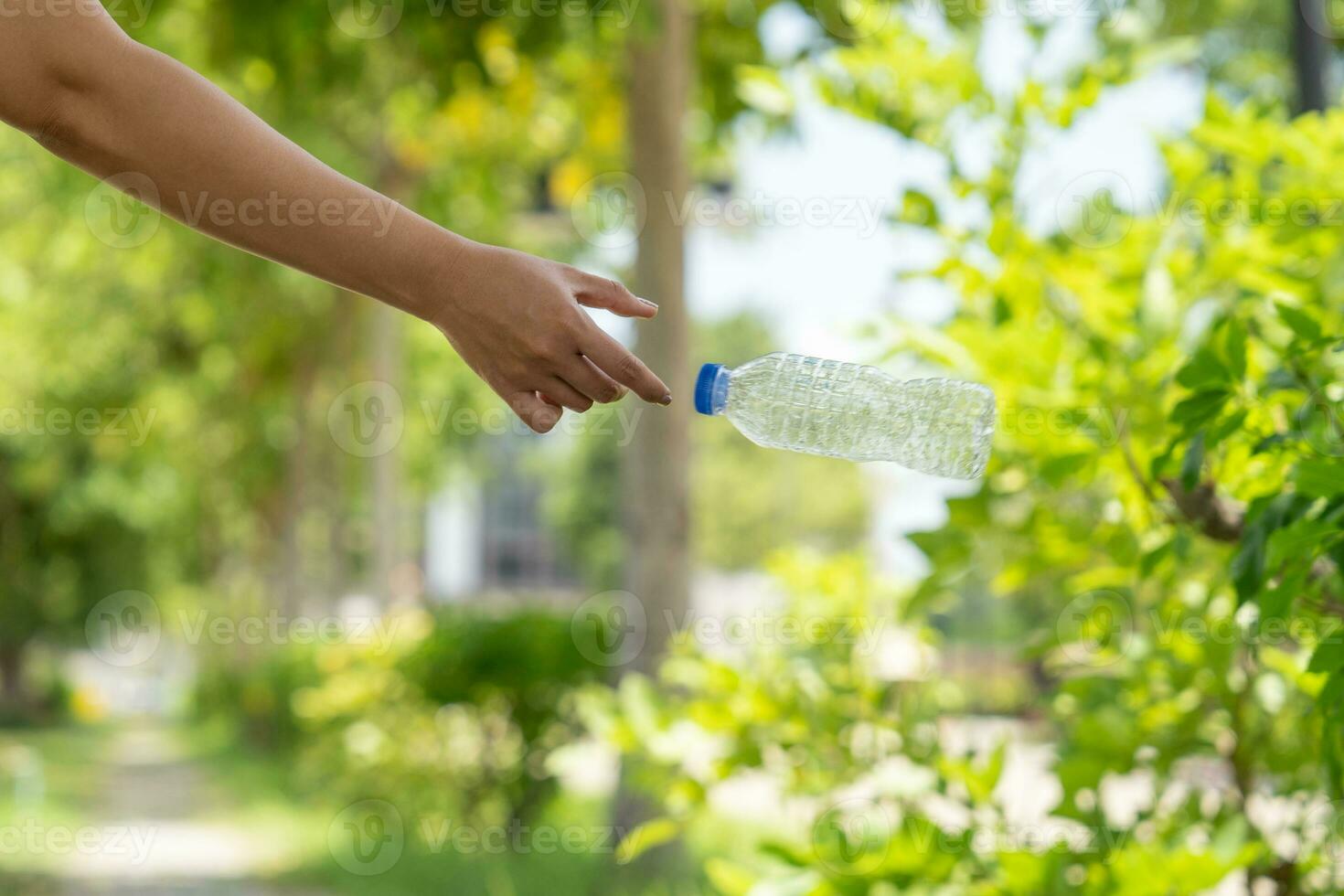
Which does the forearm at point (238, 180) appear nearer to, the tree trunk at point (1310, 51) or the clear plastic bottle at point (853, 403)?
the clear plastic bottle at point (853, 403)

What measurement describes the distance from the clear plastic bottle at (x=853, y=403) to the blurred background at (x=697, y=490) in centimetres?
9

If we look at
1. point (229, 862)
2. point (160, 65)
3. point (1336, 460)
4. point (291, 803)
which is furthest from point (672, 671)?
point (291, 803)

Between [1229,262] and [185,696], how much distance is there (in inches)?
1260

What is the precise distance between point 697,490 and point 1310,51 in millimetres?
6041

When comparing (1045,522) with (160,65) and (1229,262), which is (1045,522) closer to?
(1229,262)

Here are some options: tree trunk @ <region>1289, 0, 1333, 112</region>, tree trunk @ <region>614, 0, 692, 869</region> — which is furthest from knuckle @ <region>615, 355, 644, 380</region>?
tree trunk @ <region>614, 0, 692, 869</region>

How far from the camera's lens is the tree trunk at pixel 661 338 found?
649 cm

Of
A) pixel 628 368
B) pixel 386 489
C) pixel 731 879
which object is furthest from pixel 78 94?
pixel 386 489

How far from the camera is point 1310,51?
4465 mm

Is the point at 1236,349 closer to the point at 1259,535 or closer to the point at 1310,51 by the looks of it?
the point at 1259,535

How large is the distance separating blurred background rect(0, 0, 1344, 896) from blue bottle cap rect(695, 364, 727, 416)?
641mm

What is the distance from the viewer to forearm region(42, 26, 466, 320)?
1.46m

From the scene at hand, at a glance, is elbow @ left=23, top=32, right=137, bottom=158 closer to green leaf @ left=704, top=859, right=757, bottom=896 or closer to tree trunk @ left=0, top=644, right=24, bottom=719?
green leaf @ left=704, top=859, right=757, bottom=896

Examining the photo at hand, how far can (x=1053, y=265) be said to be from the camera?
9.75 feet
